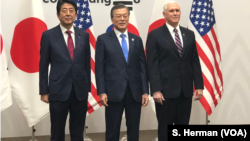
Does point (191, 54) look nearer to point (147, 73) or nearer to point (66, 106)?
point (147, 73)

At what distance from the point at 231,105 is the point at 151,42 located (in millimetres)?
2750

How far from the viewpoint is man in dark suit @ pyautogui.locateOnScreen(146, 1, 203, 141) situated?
266 centimetres

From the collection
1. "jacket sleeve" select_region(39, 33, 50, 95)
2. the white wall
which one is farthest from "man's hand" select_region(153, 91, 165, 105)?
the white wall

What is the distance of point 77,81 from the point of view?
265 cm

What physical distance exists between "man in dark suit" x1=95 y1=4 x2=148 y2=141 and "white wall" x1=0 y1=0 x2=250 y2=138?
177 centimetres

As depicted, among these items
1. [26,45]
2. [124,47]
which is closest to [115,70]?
[124,47]

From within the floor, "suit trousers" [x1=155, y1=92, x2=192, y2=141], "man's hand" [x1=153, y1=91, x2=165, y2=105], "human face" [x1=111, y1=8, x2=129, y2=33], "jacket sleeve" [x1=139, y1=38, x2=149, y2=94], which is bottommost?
the floor

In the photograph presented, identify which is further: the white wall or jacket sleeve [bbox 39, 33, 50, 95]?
the white wall

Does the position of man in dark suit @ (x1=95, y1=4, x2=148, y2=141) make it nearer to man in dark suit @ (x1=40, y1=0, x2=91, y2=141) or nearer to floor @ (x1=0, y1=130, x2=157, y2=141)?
man in dark suit @ (x1=40, y1=0, x2=91, y2=141)

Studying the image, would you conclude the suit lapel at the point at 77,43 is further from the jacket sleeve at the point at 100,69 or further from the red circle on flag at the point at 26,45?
the red circle on flag at the point at 26,45

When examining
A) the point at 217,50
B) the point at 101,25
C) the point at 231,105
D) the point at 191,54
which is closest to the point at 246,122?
the point at 231,105

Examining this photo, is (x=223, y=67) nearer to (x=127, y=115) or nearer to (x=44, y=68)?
(x=127, y=115)

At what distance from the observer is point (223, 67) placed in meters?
4.68

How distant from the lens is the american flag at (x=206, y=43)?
3.99 meters
